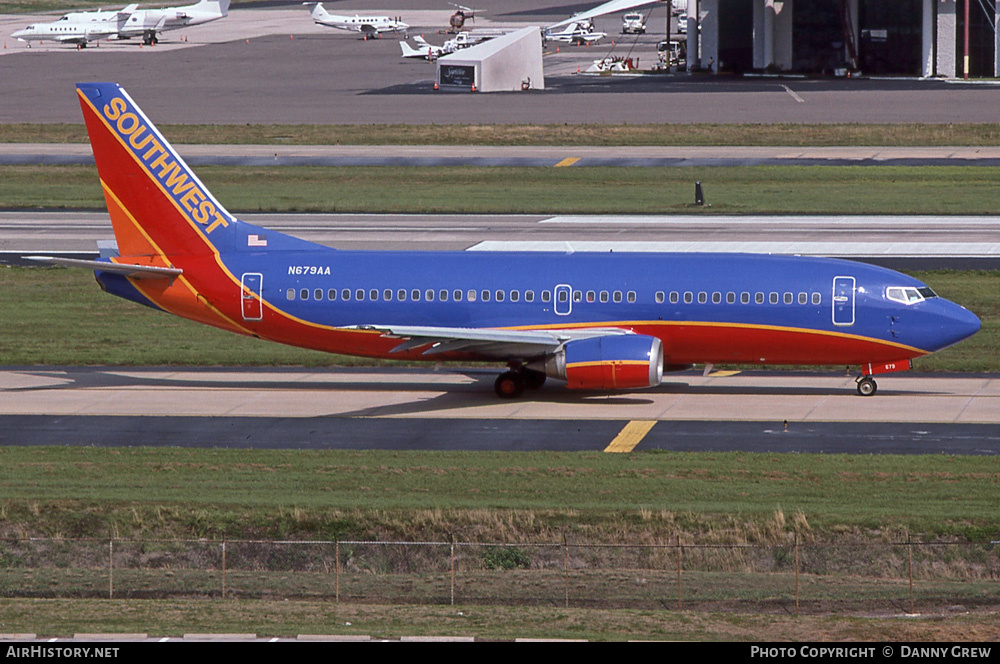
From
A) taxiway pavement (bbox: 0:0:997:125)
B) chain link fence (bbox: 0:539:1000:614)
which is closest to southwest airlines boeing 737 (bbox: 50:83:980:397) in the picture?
chain link fence (bbox: 0:539:1000:614)

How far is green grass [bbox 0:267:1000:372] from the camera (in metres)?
47.8

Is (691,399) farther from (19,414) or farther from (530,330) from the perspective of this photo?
(19,414)

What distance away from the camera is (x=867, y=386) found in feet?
140

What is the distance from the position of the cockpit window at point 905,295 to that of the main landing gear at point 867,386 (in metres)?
2.87

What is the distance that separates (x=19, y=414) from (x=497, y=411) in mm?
14288

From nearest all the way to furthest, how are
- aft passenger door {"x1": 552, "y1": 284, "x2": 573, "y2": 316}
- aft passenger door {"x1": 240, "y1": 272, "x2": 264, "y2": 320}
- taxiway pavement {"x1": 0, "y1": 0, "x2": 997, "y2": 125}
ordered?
aft passenger door {"x1": 552, "y1": 284, "x2": 573, "y2": 316}
aft passenger door {"x1": 240, "y1": 272, "x2": 264, "y2": 320}
taxiway pavement {"x1": 0, "y1": 0, "x2": 997, "y2": 125}

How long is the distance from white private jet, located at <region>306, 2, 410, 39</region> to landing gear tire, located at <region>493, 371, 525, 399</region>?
152 m

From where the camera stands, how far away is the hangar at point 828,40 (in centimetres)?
12888

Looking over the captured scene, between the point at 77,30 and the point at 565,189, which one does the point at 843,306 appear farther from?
the point at 77,30

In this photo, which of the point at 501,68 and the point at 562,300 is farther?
the point at 501,68

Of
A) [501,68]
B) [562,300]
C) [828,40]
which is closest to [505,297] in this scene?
[562,300]

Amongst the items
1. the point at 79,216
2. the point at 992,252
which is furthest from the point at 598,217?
the point at 79,216

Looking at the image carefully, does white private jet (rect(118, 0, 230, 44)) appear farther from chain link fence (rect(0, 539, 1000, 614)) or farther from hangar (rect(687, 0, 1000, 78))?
chain link fence (rect(0, 539, 1000, 614))

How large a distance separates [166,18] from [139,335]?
141176 millimetres
